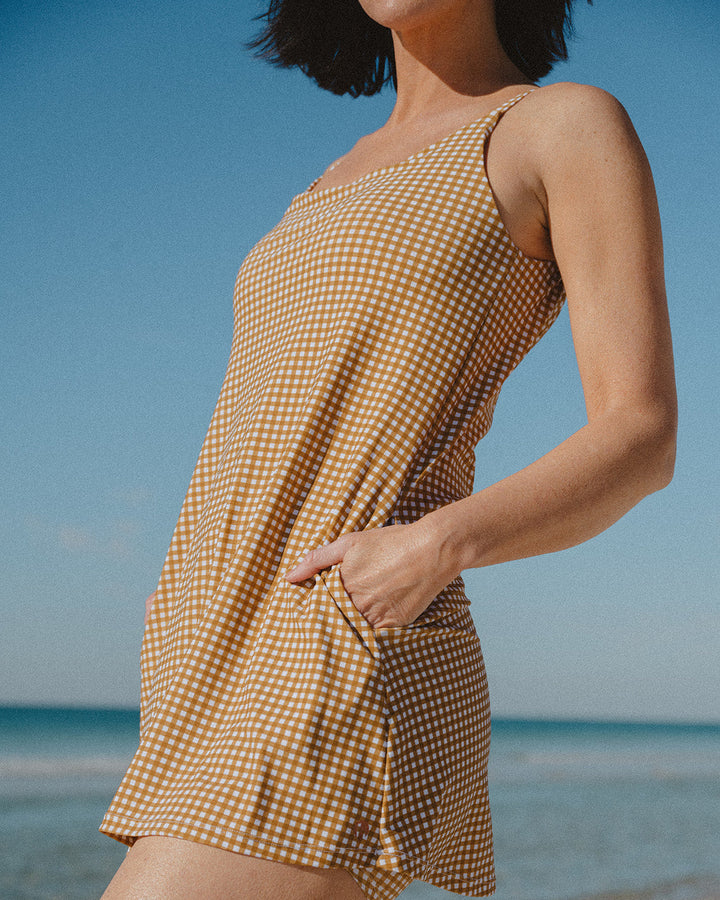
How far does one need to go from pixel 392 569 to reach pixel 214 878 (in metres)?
0.36

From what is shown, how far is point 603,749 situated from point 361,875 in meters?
28.0

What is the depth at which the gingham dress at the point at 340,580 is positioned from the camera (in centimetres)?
103

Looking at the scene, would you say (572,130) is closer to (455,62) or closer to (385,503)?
(455,62)

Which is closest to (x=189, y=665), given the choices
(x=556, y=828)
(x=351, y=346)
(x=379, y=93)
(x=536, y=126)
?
(x=351, y=346)

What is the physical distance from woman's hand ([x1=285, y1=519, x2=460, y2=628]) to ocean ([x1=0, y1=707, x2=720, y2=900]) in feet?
21.5

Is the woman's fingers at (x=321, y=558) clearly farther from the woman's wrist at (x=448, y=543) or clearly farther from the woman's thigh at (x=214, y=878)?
the woman's thigh at (x=214, y=878)

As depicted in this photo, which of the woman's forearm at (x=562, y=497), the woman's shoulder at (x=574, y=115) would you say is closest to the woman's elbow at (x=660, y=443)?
the woman's forearm at (x=562, y=497)

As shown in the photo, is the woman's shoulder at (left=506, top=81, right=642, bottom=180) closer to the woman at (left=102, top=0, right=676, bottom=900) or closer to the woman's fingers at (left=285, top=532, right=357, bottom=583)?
the woman at (left=102, top=0, right=676, bottom=900)

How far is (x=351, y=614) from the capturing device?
105cm

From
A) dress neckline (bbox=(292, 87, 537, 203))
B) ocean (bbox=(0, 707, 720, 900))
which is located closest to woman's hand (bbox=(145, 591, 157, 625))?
dress neckline (bbox=(292, 87, 537, 203))

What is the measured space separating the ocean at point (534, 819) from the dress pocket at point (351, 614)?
A: 6.54m

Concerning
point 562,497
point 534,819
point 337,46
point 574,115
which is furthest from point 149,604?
point 534,819

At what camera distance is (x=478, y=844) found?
1.27 meters

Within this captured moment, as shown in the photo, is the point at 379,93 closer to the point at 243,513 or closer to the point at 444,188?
the point at 444,188
